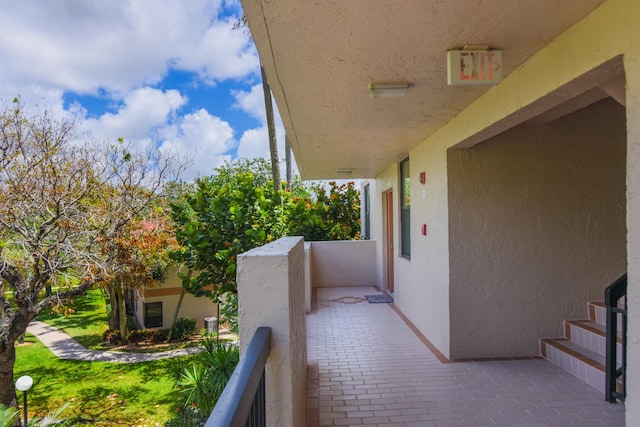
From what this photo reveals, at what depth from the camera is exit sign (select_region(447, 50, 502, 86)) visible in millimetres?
2461

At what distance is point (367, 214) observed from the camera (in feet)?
37.7

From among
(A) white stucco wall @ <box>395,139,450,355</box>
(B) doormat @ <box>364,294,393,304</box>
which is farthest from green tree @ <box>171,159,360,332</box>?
(A) white stucco wall @ <box>395,139,450,355</box>

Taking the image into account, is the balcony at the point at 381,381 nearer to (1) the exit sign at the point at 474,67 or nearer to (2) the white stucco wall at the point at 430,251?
(2) the white stucco wall at the point at 430,251

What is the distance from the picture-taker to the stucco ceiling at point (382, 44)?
6.52 ft

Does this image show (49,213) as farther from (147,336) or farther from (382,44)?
(147,336)

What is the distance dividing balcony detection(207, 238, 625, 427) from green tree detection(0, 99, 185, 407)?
5859 mm

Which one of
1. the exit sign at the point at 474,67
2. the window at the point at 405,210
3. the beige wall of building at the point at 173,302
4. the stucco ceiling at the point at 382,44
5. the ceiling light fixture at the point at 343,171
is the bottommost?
the beige wall of building at the point at 173,302

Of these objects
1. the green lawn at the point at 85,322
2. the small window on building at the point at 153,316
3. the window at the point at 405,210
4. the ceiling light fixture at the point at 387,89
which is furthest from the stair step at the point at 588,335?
the green lawn at the point at 85,322

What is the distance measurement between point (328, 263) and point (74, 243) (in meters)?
5.68

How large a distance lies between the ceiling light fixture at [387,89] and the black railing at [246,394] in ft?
7.07

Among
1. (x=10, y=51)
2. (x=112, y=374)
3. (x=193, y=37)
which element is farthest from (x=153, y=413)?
(x=193, y=37)

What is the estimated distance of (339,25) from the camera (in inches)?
85.0

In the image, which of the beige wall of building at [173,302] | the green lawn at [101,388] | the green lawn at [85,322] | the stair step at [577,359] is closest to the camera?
the stair step at [577,359]

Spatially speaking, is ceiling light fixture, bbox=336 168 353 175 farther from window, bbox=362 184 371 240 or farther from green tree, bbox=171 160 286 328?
window, bbox=362 184 371 240
